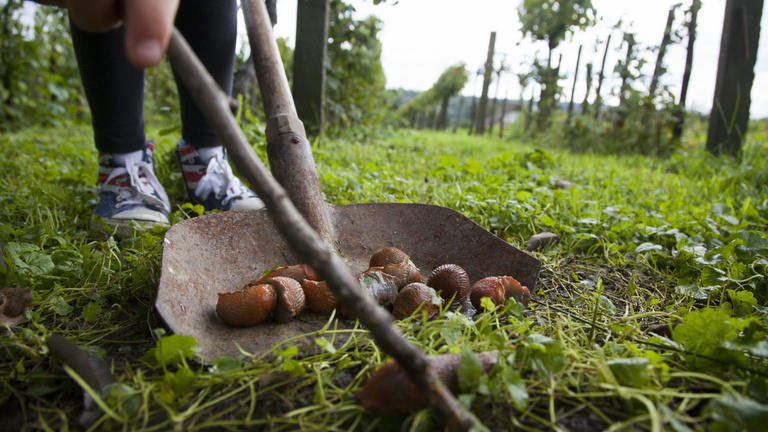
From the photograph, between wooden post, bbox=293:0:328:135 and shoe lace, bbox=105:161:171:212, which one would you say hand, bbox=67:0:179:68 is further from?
wooden post, bbox=293:0:328:135

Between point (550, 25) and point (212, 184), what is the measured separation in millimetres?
10527

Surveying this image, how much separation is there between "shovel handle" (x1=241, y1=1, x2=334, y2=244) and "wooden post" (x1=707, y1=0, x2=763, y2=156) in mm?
4391

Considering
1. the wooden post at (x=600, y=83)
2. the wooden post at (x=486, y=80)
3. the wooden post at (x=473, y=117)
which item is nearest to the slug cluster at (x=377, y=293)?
the wooden post at (x=600, y=83)

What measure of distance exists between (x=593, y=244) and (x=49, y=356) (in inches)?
69.5

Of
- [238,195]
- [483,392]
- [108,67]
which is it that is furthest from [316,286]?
[108,67]

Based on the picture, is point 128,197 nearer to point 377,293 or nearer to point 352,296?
point 377,293

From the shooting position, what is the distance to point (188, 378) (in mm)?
832

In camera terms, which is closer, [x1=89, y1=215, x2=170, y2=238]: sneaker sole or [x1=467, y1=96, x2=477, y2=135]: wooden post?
[x1=89, y1=215, x2=170, y2=238]: sneaker sole

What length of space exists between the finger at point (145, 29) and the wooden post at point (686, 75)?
649 centimetres

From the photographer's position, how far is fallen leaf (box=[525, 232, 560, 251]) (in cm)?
182

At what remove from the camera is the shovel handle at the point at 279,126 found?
1.38 metres

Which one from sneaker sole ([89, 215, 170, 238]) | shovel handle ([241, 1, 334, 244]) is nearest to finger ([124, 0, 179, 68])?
shovel handle ([241, 1, 334, 244])

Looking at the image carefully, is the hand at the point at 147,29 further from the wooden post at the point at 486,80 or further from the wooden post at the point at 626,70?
the wooden post at the point at 486,80

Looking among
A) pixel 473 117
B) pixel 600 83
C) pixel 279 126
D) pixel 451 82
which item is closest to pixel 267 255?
pixel 279 126
